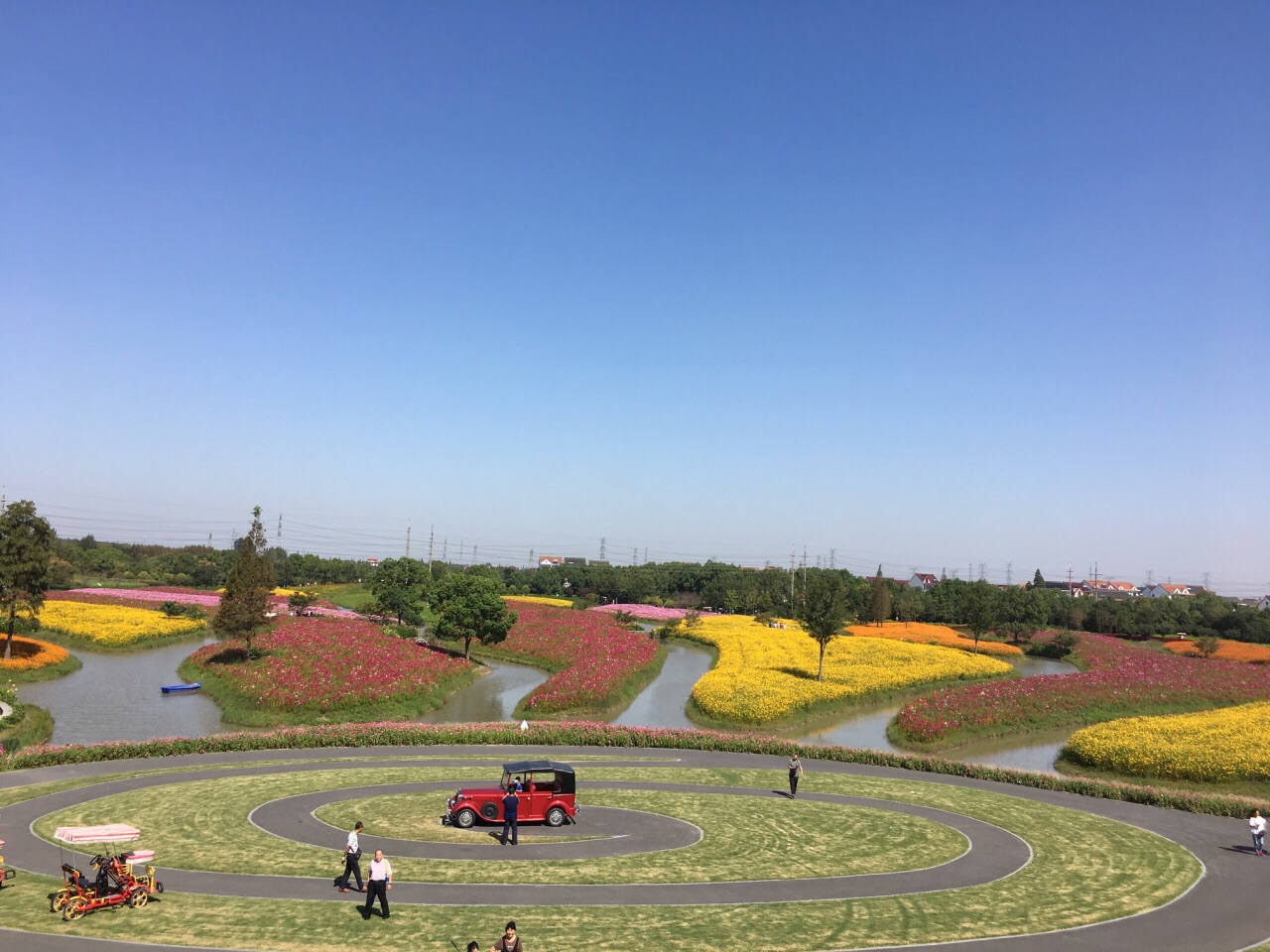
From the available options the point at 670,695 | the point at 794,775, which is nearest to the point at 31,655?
the point at 670,695

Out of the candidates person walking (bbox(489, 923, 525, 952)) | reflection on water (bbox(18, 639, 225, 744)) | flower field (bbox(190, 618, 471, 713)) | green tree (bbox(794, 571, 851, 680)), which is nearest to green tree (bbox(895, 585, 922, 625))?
green tree (bbox(794, 571, 851, 680))

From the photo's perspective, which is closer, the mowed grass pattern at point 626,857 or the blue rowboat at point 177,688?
the mowed grass pattern at point 626,857

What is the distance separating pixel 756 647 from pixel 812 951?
64.4 meters

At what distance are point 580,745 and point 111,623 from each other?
186ft

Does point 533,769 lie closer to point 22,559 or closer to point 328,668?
point 328,668

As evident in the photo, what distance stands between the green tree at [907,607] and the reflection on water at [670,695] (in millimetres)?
56218

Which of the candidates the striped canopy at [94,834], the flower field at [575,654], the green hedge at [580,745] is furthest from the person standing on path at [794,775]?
the striped canopy at [94,834]

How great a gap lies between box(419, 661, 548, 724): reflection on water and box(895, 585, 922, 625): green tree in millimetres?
79873

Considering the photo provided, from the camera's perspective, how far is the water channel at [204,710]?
148ft

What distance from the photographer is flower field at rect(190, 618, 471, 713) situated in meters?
51.0

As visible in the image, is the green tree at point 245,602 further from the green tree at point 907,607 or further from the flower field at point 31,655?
the green tree at point 907,607

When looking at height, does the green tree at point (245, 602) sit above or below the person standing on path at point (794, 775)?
above

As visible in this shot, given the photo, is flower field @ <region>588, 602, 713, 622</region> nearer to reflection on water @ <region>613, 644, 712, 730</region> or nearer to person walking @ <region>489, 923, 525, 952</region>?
reflection on water @ <region>613, 644, 712, 730</region>

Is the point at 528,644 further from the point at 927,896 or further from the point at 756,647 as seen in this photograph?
the point at 927,896
